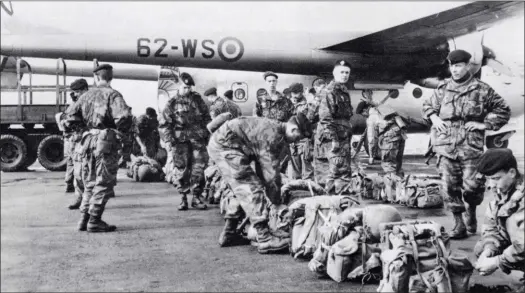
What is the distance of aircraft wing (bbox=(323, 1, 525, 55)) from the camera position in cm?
1011

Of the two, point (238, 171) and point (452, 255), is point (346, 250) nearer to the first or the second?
point (452, 255)

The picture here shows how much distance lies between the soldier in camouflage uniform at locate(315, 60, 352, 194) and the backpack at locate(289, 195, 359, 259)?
5.70ft

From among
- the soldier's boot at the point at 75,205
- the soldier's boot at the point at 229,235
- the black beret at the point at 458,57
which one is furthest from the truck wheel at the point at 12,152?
the black beret at the point at 458,57

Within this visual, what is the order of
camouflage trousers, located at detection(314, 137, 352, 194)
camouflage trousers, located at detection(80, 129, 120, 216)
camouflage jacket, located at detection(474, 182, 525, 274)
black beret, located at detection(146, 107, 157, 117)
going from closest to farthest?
camouflage jacket, located at detection(474, 182, 525, 274) < camouflage trousers, located at detection(80, 129, 120, 216) < camouflage trousers, located at detection(314, 137, 352, 194) < black beret, located at detection(146, 107, 157, 117)

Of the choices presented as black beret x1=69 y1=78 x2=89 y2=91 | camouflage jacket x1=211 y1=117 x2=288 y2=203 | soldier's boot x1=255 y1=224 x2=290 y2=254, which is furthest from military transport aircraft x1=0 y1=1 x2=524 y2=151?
soldier's boot x1=255 y1=224 x2=290 y2=254

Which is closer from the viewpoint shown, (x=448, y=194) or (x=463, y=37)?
(x=448, y=194)

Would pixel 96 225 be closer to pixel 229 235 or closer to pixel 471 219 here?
pixel 229 235

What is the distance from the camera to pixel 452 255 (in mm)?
3447

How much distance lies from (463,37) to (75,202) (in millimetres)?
8520

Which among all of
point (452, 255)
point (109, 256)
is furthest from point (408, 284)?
point (109, 256)

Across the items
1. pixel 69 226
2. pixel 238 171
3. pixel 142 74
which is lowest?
pixel 69 226

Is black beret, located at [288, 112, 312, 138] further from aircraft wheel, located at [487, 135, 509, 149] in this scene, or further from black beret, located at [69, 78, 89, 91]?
black beret, located at [69, 78, 89, 91]

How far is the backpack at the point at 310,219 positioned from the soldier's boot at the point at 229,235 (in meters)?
0.63

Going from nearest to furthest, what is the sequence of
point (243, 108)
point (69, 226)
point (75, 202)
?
1. point (69, 226)
2. point (75, 202)
3. point (243, 108)
